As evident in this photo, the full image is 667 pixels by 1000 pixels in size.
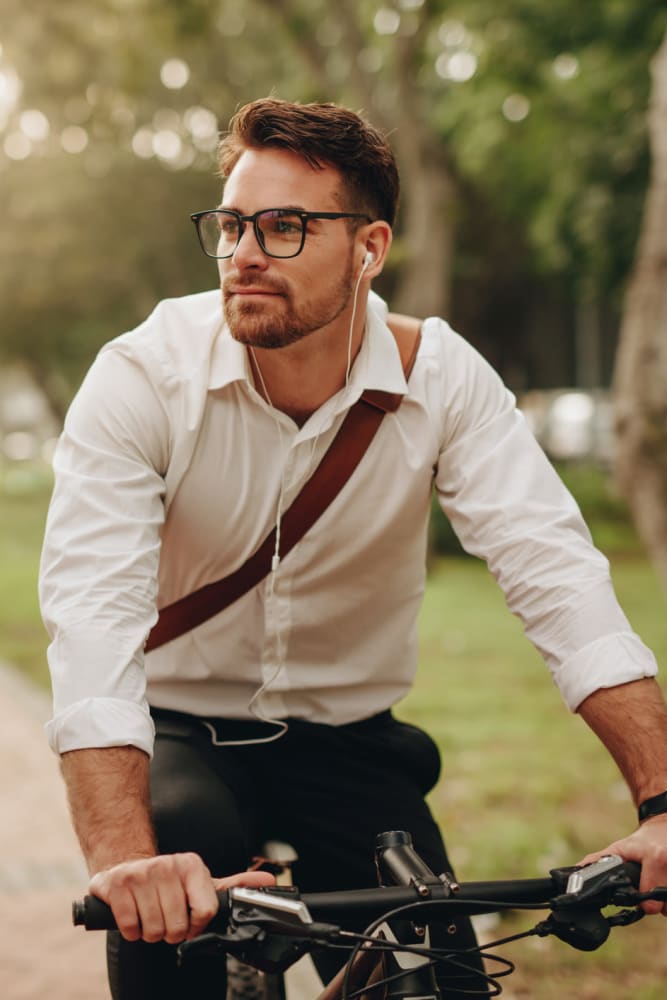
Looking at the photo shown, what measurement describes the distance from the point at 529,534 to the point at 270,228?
2.67 feet

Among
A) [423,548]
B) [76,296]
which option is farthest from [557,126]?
[423,548]

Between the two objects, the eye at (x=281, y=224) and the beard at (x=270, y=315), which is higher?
the eye at (x=281, y=224)

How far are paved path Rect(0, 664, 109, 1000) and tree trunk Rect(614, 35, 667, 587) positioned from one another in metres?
2.64

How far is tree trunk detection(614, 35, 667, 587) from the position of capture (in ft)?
14.6

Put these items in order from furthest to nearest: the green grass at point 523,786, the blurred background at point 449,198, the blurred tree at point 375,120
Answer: the blurred tree at point 375,120 < the blurred background at point 449,198 < the green grass at point 523,786

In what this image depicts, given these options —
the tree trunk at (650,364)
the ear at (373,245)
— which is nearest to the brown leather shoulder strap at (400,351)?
the ear at (373,245)

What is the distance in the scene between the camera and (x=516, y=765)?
6758mm

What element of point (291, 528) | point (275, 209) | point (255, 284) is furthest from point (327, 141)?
point (291, 528)

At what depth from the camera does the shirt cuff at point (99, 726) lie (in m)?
2.09

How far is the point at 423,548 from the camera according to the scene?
295cm

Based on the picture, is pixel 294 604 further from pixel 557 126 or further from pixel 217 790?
pixel 557 126

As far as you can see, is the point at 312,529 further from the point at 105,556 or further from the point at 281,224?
the point at 281,224

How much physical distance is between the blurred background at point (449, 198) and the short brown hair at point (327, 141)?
0.72 m

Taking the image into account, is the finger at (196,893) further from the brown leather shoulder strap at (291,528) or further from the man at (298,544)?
the brown leather shoulder strap at (291,528)
